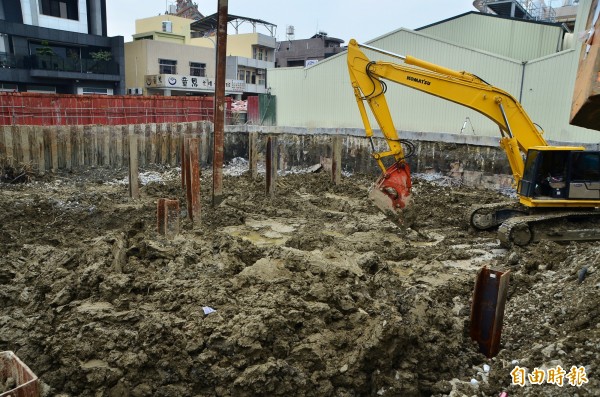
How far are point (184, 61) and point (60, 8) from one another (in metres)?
8.76

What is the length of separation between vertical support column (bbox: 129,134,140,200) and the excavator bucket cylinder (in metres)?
5.82

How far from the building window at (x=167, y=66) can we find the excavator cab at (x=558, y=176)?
2878 centimetres

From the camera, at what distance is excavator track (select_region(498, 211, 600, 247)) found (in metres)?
8.17

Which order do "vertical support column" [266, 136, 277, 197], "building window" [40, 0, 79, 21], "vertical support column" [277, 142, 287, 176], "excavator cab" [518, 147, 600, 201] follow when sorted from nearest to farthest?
"excavator cab" [518, 147, 600, 201] < "vertical support column" [266, 136, 277, 197] < "vertical support column" [277, 142, 287, 176] < "building window" [40, 0, 79, 21]

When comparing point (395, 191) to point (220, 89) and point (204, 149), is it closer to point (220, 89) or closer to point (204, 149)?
point (220, 89)

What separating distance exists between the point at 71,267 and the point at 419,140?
11.6 meters

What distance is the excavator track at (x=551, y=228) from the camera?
8.17m

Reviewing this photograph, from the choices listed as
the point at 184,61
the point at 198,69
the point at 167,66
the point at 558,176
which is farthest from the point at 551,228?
the point at 198,69

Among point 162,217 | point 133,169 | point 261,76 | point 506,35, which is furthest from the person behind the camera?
point 261,76

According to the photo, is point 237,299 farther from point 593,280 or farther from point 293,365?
point 593,280

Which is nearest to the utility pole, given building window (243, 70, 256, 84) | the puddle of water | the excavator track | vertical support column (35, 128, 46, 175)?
the puddle of water

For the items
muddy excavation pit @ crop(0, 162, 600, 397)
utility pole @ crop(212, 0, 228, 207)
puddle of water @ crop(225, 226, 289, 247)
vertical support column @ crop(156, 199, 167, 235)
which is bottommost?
puddle of water @ crop(225, 226, 289, 247)

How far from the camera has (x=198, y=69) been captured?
35125 mm

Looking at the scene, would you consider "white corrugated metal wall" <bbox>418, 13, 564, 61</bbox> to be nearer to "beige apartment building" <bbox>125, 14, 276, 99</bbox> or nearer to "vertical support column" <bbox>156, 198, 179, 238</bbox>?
"beige apartment building" <bbox>125, 14, 276, 99</bbox>
